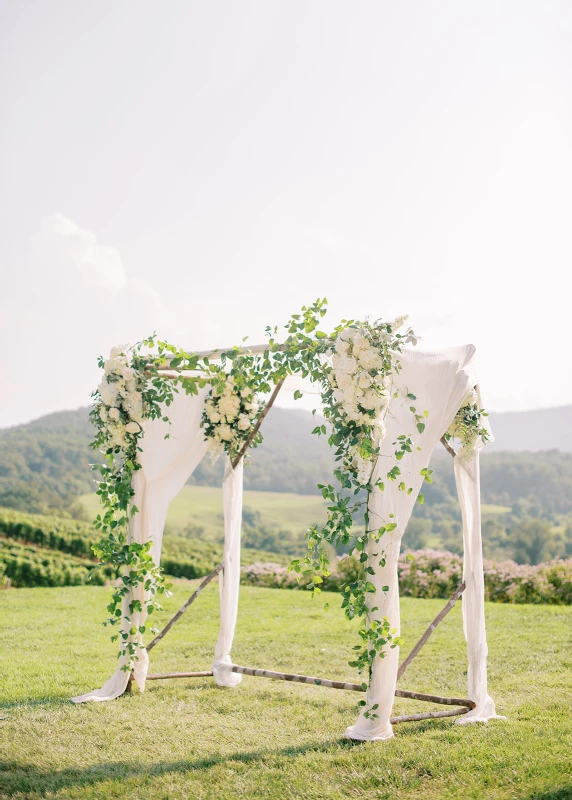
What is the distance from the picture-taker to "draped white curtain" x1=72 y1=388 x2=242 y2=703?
517cm

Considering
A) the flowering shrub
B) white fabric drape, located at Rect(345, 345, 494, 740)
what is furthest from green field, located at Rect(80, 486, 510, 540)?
white fabric drape, located at Rect(345, 345, 494, 740)

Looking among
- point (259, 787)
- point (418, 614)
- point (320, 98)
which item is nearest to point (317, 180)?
point (320, 98)

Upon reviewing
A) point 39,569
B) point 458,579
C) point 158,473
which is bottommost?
point 39,569

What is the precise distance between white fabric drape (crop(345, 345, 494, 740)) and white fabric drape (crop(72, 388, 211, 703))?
1.82 m

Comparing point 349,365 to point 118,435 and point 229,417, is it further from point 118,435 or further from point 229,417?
point 118,435

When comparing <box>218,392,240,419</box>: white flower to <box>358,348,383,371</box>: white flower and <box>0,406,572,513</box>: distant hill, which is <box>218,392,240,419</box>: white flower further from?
<box>0,406,572,513</box>: distant hill

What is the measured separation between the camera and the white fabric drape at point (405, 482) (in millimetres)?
4008

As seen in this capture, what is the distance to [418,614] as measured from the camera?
335 inches

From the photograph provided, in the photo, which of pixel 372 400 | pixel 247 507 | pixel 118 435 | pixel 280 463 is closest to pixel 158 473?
pixel 118 435

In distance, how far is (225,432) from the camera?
5.41m

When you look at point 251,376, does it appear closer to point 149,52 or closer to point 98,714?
point 98,714

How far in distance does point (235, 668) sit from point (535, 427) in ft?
59.0

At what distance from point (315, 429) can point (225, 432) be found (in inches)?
52.1

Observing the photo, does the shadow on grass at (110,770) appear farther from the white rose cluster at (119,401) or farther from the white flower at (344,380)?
the white rose cluster at (119,401)
